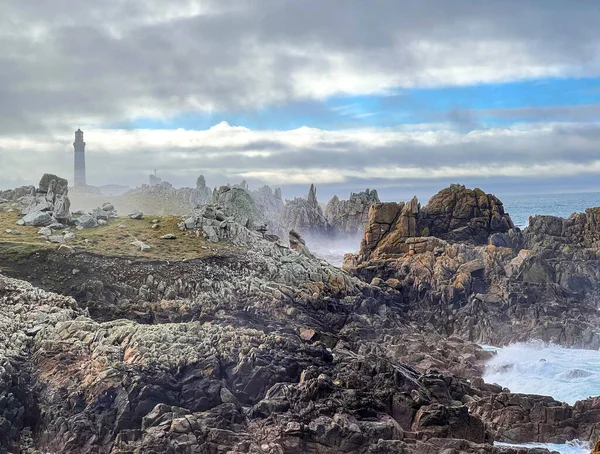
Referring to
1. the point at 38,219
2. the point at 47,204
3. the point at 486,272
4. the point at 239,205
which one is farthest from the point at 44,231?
the point at 486,272

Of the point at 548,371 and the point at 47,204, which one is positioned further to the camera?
the point at 47,204

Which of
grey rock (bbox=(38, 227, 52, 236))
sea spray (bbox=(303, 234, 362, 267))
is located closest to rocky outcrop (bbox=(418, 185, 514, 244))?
sea spray (bbox=(303, 234, 362, 267))

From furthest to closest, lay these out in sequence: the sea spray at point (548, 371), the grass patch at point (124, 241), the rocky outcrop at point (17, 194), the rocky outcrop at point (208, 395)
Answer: the rocky outcrop at point (17, 194) → the grass patch at point (124, 241) → the sea spray at point (548, 371) → the rocky outcrop at point (208, 395)

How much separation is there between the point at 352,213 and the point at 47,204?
219 ft

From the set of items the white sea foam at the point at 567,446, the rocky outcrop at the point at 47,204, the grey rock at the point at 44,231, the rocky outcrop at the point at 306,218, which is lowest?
the white sea foam at the point at 567,446

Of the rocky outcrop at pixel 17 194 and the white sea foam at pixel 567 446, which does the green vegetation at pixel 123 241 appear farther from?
the white sea foam at pixel 567 446

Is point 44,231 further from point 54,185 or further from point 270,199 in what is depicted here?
Answer: point 270,199

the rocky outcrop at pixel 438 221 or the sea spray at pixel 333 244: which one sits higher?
the rocky outcrop at pixel 438 221

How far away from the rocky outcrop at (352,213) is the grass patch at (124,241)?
2383 inches

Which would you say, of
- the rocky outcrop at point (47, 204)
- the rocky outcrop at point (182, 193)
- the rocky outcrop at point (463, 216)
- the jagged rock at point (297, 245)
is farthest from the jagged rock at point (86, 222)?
the rocky outcrop at point (182, 193)

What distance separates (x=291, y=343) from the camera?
27156mm

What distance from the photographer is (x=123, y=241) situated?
3762cm

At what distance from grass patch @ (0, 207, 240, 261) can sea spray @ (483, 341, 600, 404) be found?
17638 millimetres

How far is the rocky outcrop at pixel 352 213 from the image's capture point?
328 ft
